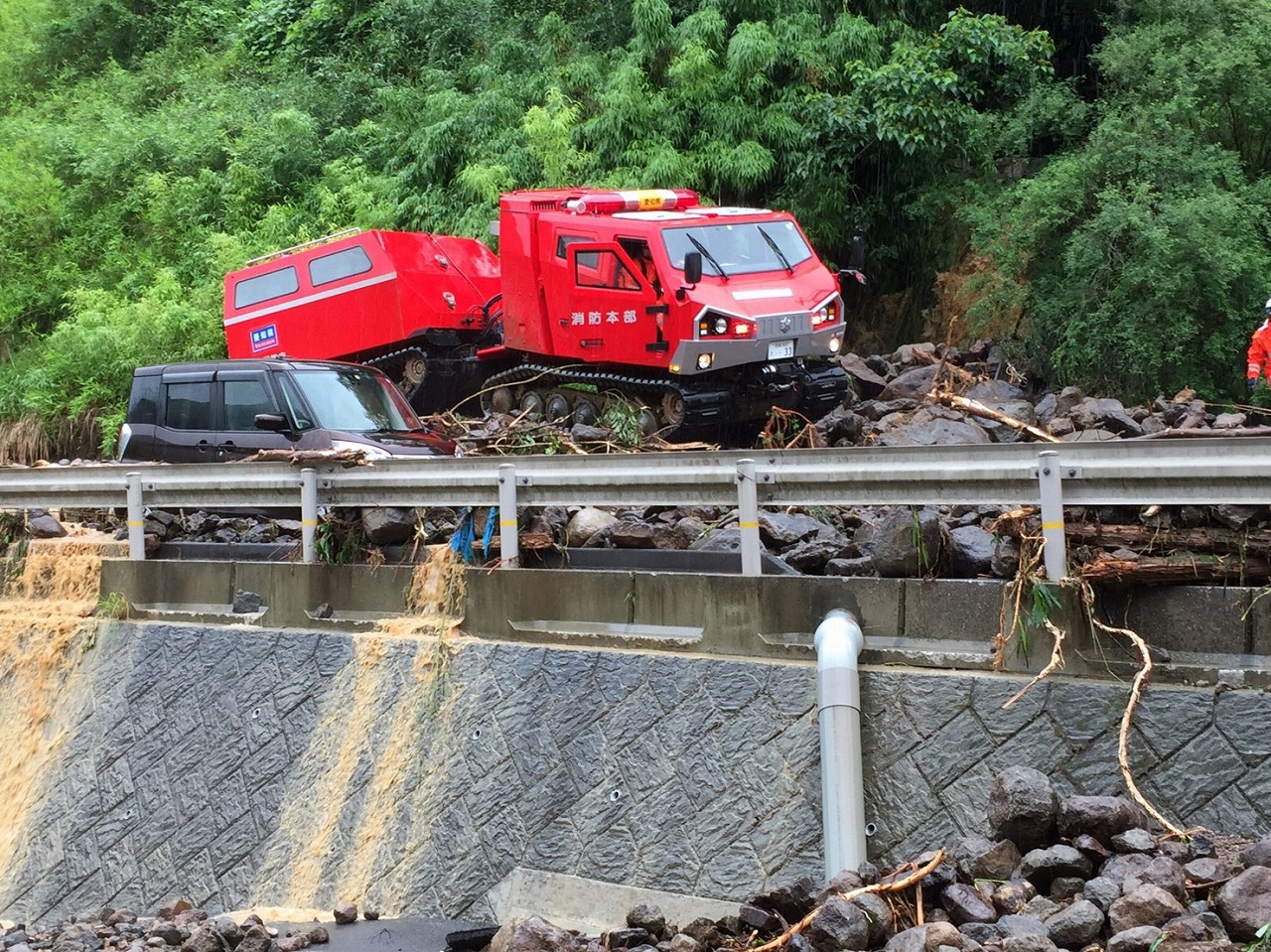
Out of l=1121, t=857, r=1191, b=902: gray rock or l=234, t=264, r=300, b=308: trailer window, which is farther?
l=234, t=264, r=300, b=308: trailer window

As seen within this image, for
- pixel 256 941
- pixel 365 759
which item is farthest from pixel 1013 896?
pixel 365 759

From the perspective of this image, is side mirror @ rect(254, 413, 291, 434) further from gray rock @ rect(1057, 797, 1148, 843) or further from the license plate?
gray rock @ rect(1057, 797, 1148, 843)

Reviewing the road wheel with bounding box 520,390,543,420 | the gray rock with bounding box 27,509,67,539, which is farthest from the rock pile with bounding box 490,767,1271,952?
the road wheel with bounding box 520,390,543,420

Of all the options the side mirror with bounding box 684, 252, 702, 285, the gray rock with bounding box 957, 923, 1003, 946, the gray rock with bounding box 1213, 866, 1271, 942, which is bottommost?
the gray rock with bounding box 957, 923, 1003, 946

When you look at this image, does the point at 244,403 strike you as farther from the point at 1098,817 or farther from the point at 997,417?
the point at 1098,817

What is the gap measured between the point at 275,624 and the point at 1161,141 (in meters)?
14.0

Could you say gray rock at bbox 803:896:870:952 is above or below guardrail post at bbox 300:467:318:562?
below

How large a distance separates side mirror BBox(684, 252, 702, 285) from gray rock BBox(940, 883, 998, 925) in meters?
10.5

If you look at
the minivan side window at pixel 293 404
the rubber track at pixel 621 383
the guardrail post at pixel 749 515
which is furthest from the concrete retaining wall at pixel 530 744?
the rubber track at pixel 621 383

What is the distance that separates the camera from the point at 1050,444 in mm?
6438

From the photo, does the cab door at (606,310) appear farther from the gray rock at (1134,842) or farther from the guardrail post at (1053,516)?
the gray rock at (1134,842)

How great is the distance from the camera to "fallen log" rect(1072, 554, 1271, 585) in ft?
19.2

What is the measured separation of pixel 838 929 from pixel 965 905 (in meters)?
0.47

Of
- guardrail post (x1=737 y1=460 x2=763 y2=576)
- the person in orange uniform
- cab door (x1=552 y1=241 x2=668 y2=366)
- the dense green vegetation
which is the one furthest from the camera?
the dense green vegetation
